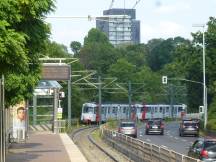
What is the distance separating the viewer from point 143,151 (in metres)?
27.6

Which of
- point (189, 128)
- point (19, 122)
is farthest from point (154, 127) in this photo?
point (19, 122)

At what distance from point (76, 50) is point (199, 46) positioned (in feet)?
307

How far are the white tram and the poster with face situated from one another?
46.8 metres

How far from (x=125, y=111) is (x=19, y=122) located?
59.6m

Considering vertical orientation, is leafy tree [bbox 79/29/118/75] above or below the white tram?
above

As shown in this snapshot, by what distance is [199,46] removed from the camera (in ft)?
302

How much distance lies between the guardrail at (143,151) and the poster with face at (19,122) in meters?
5.90

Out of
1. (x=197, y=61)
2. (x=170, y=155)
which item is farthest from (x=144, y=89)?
(x=170, y=155)

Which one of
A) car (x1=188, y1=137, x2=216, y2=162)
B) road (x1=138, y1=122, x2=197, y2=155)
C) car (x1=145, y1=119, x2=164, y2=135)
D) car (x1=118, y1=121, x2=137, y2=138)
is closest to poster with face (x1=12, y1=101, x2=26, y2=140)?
road (x1=138, y1=122, x2=197, y2=155)

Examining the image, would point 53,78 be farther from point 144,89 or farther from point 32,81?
point 144,89

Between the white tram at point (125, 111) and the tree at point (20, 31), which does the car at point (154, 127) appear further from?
the tree at point (20, 31)

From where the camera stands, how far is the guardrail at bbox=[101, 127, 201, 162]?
20.3 m

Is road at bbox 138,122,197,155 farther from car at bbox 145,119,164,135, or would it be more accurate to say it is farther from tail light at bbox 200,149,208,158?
tail light at bbox 200,149,208,158

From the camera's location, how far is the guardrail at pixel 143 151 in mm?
20344
